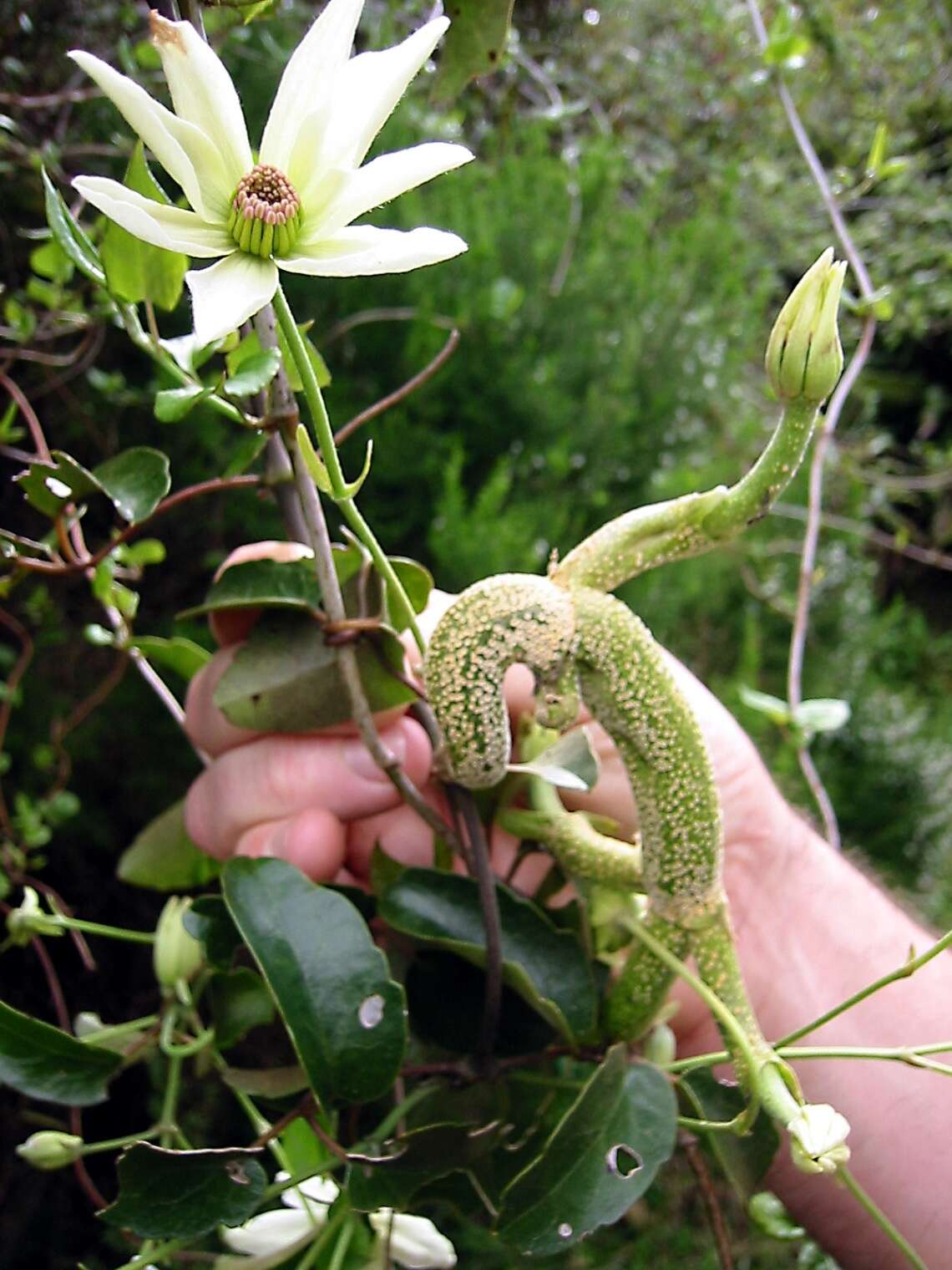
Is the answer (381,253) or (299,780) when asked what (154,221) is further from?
(299,780)

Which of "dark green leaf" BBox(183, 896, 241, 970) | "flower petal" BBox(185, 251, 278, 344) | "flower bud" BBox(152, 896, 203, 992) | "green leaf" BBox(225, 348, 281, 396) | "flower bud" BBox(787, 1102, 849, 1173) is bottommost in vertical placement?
"flower bud" BBox(152, 896, 203, 992)

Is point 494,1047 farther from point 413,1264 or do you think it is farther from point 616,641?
point 616,641

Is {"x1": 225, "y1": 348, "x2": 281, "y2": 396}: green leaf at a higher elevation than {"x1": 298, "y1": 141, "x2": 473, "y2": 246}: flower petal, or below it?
below

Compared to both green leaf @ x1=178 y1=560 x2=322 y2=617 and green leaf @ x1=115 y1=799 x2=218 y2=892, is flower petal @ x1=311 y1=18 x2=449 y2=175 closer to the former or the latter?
green leaf @ x1=178 y1=560 x2=322 y2=617

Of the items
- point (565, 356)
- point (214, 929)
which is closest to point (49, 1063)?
point (214, 929)

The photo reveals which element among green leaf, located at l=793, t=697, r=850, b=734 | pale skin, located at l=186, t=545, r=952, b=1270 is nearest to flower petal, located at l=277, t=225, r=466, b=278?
pale skin, located at l=186, t=545, r=952, b=1270

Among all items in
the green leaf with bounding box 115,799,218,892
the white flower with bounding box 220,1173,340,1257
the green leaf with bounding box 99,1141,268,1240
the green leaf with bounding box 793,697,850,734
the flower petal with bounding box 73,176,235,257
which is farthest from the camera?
the green leaf with bounding box 793,697,850,734

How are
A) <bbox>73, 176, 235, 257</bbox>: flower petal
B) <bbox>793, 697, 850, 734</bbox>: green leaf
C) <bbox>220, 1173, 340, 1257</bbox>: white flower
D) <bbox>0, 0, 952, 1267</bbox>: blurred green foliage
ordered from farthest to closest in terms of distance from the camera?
<bbox>0, 0, 952, 1267</bbox>: blurred green foliage, <bbox>793, 697, 850, 734</bbox>: green leaf, <bbox>220, 1173, 340, 1257</bbox>: white flower, <bbox>73, 176, 235, 257</bbox>: flower petal
